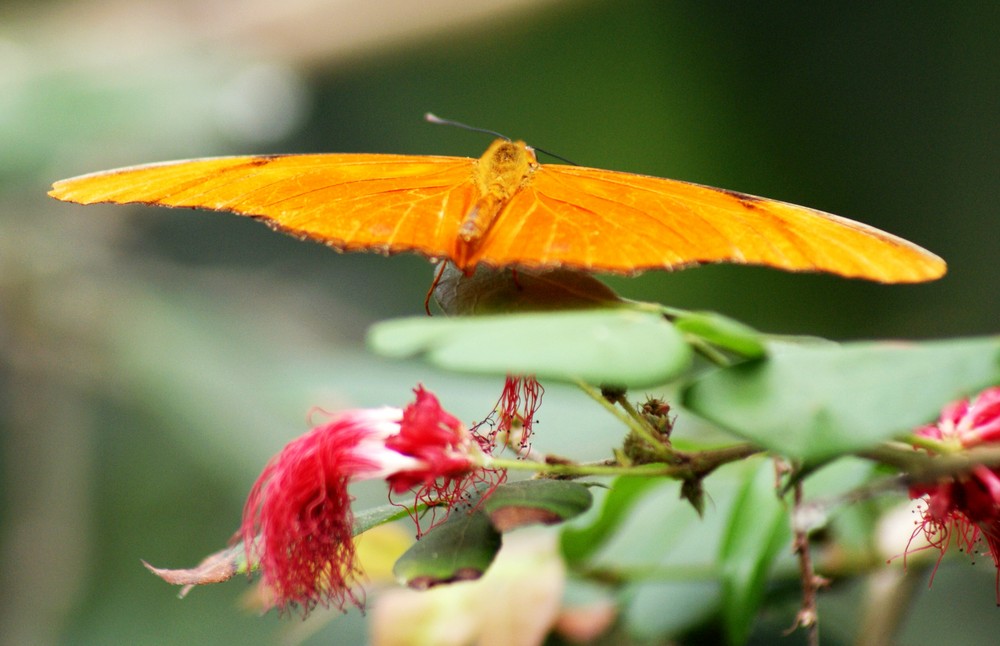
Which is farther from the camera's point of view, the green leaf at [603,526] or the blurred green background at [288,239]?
the blurred green background at [288,239]

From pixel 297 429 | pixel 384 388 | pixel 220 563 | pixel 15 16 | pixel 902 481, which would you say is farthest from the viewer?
pixel 15 16

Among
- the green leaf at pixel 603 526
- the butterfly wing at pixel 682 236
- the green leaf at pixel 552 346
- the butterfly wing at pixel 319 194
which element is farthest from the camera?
the green leaf at pixel 603 526

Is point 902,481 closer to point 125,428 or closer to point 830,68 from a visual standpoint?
point 830,68

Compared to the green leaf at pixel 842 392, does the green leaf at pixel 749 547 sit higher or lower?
lower

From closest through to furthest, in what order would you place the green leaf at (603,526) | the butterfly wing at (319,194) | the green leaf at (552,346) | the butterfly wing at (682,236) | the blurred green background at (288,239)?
Answer: the green leaf at (552,346) → the butterfly wing at (682,236) → the butterfly wing at (319,194) → the green leaf at (603,526) → the blurred green background at (288,239)

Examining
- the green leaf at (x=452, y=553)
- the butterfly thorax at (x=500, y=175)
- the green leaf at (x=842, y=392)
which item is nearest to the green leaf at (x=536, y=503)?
the green leaf at (x=452, y=553)

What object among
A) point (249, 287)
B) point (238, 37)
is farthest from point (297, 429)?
point (238, 37)

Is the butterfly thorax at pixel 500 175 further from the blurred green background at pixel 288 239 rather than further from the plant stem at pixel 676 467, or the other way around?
the blurred green background at pixel 288 239

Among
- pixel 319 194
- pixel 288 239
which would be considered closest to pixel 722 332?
pixel 319 194
